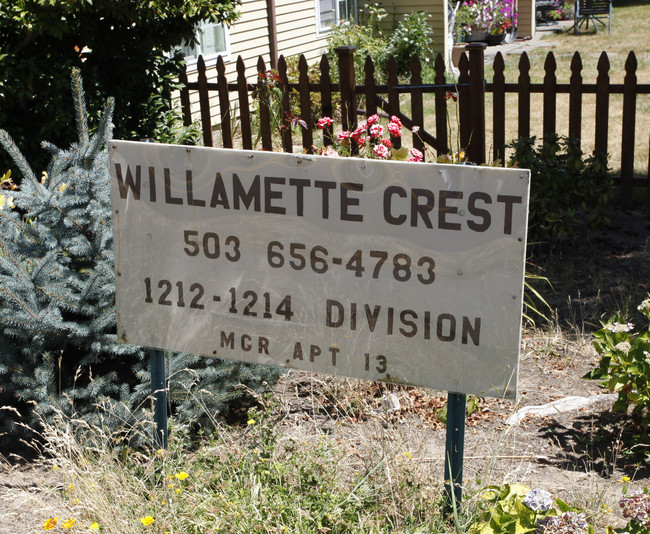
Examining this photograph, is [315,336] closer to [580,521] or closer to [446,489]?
[446,489]

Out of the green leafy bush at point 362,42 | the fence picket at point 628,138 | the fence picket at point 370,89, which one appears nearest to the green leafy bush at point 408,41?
the green leafy bush at point 362,42

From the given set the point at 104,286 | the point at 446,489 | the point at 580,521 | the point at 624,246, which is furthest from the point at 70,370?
the point at 624,246

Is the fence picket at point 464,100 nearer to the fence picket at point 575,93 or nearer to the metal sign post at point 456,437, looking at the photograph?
the fence picket at point 575,93

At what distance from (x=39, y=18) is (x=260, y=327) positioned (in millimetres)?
4111

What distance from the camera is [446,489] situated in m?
2.51

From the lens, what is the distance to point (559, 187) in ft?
18.5

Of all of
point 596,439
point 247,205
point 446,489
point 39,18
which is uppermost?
point 39,18

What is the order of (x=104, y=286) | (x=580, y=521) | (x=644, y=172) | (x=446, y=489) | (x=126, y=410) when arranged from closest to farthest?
(x=580, y=521) → (x=446, y=489) → (x=126, y=410) → (x=104, y=286) → (x=644, y=172)

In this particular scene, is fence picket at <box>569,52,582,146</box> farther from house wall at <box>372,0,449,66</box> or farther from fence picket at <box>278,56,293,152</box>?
house wall at <box>372,0,449,66</box>

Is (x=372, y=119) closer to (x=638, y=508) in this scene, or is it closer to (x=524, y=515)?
(x=524, y=515)

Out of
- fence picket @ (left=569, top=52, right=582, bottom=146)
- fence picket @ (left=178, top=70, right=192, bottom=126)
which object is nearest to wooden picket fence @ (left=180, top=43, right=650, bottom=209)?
fence picket @ (left=569, top=52, right=582, bottom=146)

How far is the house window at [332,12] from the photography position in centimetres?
1508

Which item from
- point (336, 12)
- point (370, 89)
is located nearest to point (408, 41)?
point (336, 12)

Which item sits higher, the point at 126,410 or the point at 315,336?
the point at 315,336
